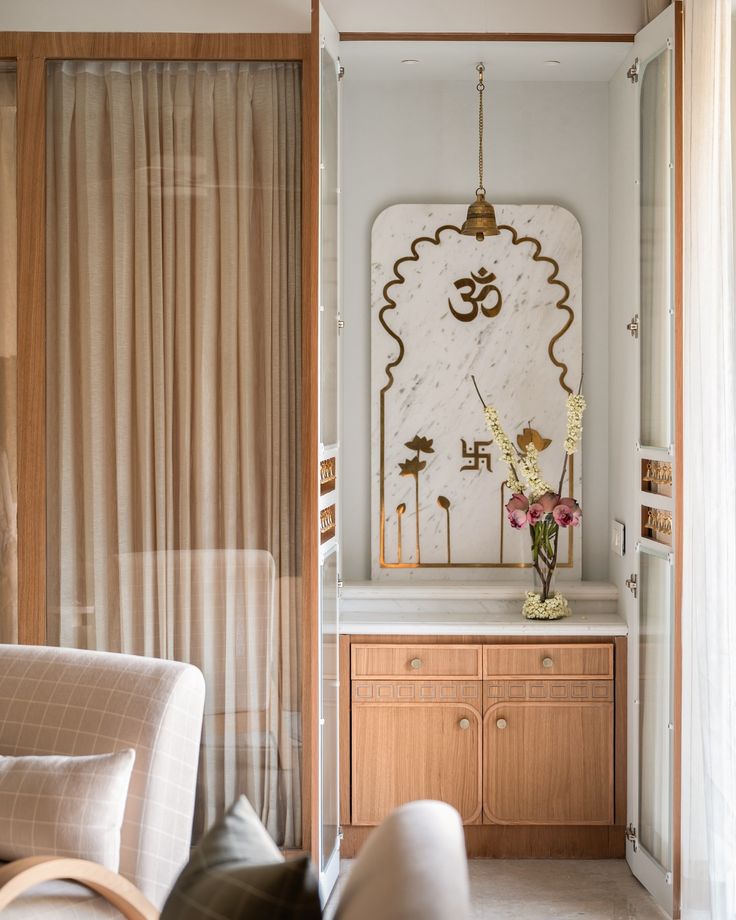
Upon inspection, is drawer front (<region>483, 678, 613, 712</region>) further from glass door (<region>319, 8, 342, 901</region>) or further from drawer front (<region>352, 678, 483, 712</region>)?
glass door (<region>319, 8, 342, 901</region>)

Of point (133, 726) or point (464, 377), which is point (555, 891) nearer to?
point (133, 726)

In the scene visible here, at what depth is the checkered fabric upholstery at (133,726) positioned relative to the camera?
2.13 meters

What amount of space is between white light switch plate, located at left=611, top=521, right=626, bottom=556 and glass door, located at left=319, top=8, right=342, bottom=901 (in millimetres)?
972

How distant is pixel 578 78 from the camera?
349 centimetres

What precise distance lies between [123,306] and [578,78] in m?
1.83

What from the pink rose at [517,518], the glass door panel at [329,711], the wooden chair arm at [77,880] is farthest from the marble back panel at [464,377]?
the wooden chair arm at [77,880]

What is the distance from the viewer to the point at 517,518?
3.29 metres

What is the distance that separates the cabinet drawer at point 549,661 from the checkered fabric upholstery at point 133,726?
1.18 metres

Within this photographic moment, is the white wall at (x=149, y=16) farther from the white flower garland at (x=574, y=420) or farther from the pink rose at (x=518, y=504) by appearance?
the pink rose at (x=518, y=504)

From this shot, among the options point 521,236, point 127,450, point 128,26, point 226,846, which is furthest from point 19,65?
point 226,846

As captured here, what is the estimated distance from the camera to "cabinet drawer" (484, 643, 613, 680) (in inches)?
126

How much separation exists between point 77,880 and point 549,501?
6.39 feet

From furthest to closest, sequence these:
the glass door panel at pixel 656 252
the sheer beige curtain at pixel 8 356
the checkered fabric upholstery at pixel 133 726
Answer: the sheer beige curtain at pixel 8 356 < the glass door panel at pixel 656 252 < the checkered fabric upholstery at pixel 133 726

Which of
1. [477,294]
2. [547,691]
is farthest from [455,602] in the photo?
[477,294]
